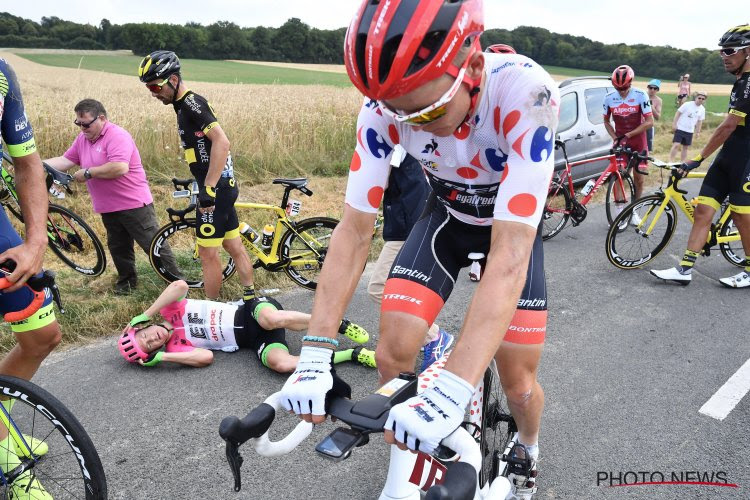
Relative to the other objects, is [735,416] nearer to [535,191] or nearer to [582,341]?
[582,341]

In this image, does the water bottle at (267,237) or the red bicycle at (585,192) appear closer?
the water bottle at (267,237)

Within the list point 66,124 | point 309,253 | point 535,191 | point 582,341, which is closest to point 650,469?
point 582,341

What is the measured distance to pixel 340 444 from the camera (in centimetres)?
137

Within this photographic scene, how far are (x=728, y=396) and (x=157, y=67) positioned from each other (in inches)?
202

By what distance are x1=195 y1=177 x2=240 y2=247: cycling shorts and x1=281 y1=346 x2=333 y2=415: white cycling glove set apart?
12.3ft

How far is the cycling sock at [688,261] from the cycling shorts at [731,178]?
0.53 m

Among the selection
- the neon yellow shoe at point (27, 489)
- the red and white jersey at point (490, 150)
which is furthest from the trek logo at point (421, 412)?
the neon yellow shoe at point (27, 489)

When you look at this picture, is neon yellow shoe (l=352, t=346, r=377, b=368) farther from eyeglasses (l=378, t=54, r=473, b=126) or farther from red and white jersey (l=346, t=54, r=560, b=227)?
eyeglasses (l=378, t=54, r=473, b=126)

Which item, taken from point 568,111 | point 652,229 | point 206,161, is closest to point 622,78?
point 568,111

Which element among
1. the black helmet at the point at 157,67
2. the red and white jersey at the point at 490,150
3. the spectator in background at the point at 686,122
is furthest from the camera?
the spectator in background at the point at 686,122

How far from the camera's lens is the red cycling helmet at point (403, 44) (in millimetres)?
1474

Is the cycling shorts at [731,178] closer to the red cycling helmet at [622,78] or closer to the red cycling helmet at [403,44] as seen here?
the red cycling helmet at [622,78]

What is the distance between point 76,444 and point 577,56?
72742 mm

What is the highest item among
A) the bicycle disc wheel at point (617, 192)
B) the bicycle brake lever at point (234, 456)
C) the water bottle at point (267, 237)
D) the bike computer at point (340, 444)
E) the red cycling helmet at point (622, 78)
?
the red cycling helmet at point (622, 78)
